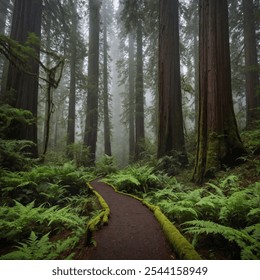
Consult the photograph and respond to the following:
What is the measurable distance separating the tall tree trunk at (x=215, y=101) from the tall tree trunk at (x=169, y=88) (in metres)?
2.17

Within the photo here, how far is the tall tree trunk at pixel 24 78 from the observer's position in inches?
329

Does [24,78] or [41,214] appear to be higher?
[24,78]

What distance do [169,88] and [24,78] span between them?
5764 millimetres

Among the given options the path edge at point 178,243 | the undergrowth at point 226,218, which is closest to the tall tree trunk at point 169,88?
the undergrowth at point 226,218

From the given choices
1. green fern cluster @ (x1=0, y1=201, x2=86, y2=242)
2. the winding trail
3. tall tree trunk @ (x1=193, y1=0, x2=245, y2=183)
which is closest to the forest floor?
the winding trail

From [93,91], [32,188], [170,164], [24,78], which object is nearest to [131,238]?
[32,188]

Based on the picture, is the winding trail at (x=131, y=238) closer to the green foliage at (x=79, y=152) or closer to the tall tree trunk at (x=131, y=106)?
the green foliage at (x=79, y=152)

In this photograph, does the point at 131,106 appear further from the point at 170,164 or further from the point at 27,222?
the point at 27,222

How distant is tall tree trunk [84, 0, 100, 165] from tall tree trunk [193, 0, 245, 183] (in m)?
8.31

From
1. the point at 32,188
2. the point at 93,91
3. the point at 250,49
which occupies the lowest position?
the point at 32,188

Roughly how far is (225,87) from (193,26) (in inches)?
620

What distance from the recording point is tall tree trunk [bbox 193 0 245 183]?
226 inches

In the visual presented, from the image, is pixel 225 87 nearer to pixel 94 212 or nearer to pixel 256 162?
pixel 256 162

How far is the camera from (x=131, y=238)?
9.64 ft
